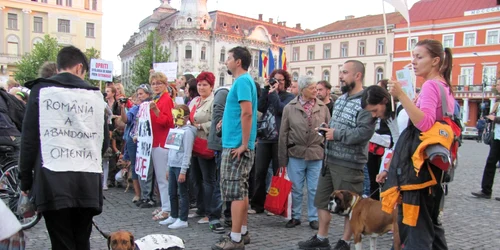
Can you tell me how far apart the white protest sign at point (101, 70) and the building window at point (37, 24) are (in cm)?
5957

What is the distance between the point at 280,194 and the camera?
6.02 meters

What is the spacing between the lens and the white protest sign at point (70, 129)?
3215 millimetres

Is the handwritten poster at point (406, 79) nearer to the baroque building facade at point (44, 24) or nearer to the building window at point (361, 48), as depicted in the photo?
the building window at point (361, 48)

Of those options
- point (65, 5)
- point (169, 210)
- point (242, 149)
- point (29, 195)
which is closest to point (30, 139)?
point (29, 195)

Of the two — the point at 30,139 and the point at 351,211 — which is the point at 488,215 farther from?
the point at 30,139

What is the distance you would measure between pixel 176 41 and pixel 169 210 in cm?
6240

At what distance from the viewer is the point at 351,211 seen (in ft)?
14.8

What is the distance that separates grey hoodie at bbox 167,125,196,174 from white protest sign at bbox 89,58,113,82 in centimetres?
762

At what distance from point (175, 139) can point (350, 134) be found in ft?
8.32

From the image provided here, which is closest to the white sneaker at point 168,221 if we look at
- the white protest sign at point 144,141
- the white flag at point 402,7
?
the white protest sign at point 144,141

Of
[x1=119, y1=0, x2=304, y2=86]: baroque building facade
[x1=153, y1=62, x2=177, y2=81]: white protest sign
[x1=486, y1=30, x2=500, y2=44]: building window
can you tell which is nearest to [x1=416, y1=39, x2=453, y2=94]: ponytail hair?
[x1=153, y1=62, x2=177, y2=81]: white protest sign

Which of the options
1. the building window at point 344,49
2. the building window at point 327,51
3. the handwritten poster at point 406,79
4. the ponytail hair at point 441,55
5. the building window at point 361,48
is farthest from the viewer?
the building window at point 327,51

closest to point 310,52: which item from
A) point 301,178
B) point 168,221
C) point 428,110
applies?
point 301,178

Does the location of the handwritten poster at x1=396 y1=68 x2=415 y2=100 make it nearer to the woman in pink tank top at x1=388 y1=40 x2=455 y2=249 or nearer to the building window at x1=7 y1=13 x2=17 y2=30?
the woman in pink tank top at x1=388 y1=40 x2=455 y2=249
